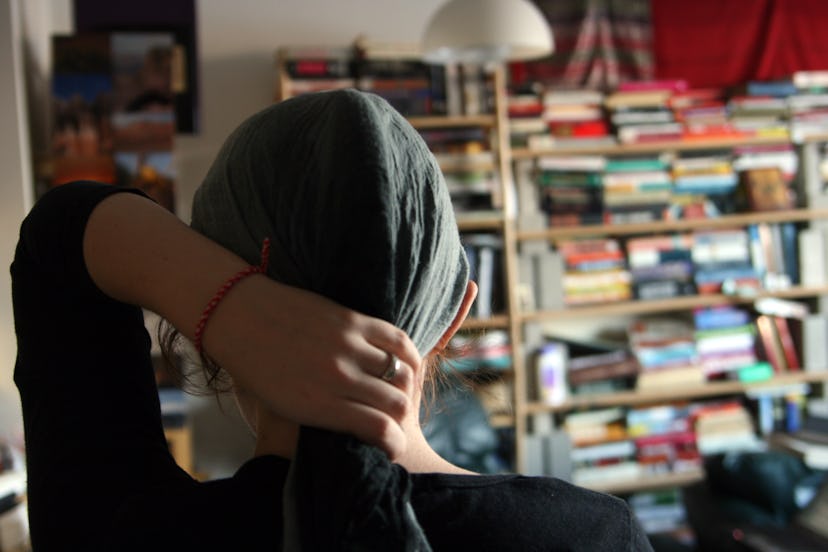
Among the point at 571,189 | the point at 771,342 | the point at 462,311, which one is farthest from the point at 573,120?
the point at 462,311

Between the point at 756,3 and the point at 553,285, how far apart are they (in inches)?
64.9

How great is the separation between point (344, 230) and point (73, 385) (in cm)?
A: 27

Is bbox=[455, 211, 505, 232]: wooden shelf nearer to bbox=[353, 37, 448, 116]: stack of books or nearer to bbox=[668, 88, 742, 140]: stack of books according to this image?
bbox=[353, 37, 448, 116]: stack of books

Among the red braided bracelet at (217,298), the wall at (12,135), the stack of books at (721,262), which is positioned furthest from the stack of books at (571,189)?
the red braided bracelet at (217,298)

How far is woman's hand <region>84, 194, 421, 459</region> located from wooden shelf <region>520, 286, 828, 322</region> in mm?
3132

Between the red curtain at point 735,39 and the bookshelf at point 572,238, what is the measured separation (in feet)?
1.12

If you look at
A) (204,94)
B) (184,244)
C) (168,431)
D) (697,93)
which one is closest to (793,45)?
(697,93)

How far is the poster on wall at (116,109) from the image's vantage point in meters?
3.01

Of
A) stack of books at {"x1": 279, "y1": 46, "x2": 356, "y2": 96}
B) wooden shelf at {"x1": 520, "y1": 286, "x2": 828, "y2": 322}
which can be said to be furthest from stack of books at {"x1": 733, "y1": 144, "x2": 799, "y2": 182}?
stack of books at {"x1": 279, "y1": 46, "x2": 356, "y2": 96}

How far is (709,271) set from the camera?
3.84 meters

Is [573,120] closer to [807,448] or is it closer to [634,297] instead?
[634,297]

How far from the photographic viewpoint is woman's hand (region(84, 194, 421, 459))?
47cm

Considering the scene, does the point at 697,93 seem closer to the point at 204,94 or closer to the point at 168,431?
Result: the point at 204,94

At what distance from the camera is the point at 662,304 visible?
3752 mm
